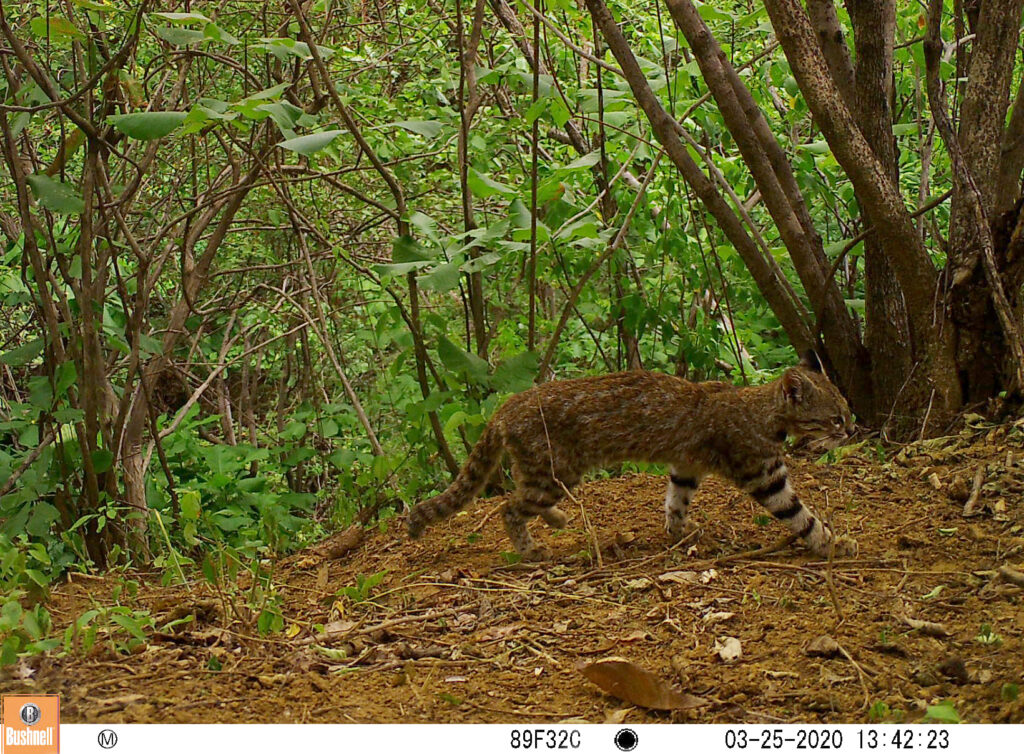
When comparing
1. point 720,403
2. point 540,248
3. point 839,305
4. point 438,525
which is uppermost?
point 540,248

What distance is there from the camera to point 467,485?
5.73 m

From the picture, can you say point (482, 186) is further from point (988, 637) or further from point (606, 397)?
point (988, 637)

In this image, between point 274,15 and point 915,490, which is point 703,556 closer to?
point 915,490

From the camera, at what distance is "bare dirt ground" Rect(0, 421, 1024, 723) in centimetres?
340

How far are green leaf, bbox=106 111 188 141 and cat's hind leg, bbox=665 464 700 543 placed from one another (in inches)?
121

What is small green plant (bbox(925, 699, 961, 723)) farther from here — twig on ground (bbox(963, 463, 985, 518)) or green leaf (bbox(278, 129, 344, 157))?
green leaf (bbox(278, 129, 344, 157))

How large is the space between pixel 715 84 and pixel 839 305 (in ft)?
5.35

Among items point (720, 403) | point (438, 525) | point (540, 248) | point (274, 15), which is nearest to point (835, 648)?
point (720, 403)

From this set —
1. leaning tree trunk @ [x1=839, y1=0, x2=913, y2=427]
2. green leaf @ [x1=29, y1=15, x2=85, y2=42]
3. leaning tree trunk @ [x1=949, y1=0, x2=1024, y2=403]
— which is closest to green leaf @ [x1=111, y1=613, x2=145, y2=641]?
green leaf @ [x1=29, y1=15, x2=85, y2=42]

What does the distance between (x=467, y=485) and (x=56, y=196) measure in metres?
2.63

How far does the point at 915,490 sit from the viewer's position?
18.5 feet

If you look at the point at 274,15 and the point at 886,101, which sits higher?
the point at 274,15

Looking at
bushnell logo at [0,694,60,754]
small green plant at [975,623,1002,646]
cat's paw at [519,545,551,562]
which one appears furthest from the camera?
cat's paw at [519,545,551,562]
